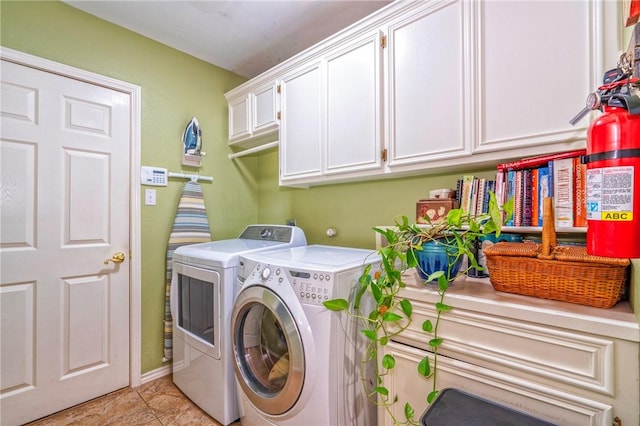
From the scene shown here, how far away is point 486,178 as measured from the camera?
4.89ft

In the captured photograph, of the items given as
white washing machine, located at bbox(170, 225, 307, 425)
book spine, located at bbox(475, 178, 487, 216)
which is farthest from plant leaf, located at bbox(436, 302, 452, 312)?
white washing machine, located at bbox(170, 225, 307, 425)

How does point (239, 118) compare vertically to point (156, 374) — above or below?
above

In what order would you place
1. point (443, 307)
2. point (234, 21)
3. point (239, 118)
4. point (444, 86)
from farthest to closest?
1. point (239, 118)
2. point (234, 21)
3. point (444, 86)
4. point (443, 307)

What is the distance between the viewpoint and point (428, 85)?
1.42m

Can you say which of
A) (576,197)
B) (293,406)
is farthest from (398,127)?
(293,406)

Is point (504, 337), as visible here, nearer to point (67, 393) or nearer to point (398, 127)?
point (398, 127)

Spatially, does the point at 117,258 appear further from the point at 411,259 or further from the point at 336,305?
the point at 411,259

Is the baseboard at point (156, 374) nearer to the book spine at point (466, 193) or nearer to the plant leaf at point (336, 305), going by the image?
the plant leaf at point (336, 305)

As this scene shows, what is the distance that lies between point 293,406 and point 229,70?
260 cm

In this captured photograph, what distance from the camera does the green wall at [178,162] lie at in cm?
173

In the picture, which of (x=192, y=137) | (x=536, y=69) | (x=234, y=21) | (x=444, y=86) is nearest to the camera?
(x=536, y=69)

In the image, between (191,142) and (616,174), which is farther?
(191,142)

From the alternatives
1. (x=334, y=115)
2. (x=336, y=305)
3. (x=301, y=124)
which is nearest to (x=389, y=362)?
(x=336, y=305)

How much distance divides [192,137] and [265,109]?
619 mm
